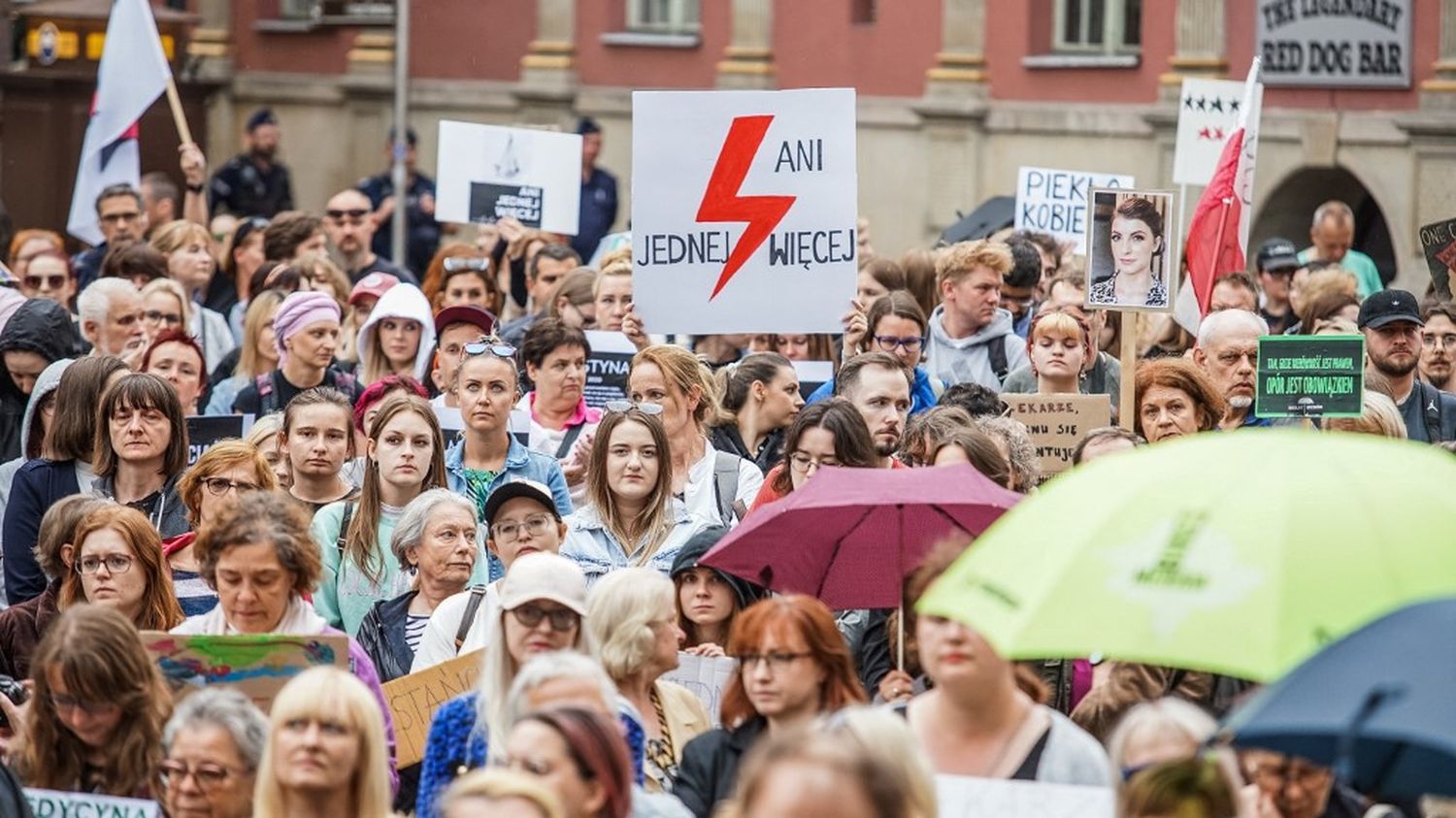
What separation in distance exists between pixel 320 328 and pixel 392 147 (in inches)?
584

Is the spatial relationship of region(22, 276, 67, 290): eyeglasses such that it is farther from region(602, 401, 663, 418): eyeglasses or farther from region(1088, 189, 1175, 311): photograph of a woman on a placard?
region(1088, 189, 1175, 311): photograph of a woman on a placard

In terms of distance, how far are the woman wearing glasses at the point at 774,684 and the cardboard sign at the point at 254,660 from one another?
1003mm

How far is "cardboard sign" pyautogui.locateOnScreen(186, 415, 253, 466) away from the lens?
10.8 m

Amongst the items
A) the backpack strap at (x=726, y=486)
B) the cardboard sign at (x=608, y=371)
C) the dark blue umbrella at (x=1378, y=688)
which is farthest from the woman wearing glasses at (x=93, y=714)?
the cardboard sign at (x=608, y=371)

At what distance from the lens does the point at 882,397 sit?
10188 mm

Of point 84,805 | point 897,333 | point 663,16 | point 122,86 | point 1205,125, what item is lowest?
point 84,805

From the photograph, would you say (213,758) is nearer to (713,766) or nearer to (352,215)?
(713,766)

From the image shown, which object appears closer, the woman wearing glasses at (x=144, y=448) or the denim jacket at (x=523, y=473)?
the woman wearing glasses at (x=144, y=448)

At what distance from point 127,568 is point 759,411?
3.70 m

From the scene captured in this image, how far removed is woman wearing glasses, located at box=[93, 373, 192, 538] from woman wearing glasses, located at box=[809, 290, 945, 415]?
2945 mm

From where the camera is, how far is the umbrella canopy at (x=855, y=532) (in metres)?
7.96

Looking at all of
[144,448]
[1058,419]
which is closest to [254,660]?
[144,448]

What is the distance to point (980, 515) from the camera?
792 centimetres

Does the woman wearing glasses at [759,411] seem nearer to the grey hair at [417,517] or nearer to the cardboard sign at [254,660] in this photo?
the grey hair at [417,517]
